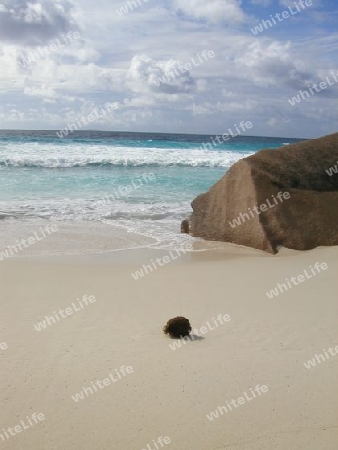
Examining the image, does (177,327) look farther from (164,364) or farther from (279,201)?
(279,201)

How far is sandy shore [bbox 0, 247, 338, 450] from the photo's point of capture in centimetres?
234

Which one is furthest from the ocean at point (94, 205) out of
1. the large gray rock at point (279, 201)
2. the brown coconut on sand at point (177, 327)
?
the brown coconut on sand at point (177, 327)

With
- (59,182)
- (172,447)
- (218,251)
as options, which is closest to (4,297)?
(172,447)

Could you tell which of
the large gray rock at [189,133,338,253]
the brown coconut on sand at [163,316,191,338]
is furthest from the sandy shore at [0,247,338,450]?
the large gray rock at [189,133,338,253]

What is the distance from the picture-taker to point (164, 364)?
116 inches

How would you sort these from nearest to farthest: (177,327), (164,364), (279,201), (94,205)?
1. (164,364)
2. (177,327)
3. (279,201)
4. (94,205)

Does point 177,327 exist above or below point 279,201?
below

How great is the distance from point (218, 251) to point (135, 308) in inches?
97.8

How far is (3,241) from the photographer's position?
21.6ft

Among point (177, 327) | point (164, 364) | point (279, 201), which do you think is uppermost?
point (279, 201)

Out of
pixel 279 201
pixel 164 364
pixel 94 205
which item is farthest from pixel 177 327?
pixel 94 205

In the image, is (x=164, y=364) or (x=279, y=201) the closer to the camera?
(x=164, y=364)

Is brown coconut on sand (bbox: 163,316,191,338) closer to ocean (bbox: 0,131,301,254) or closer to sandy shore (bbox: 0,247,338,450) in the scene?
sandy shore (bbox: 0,247,338,450)

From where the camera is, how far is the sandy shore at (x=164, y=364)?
234cm
